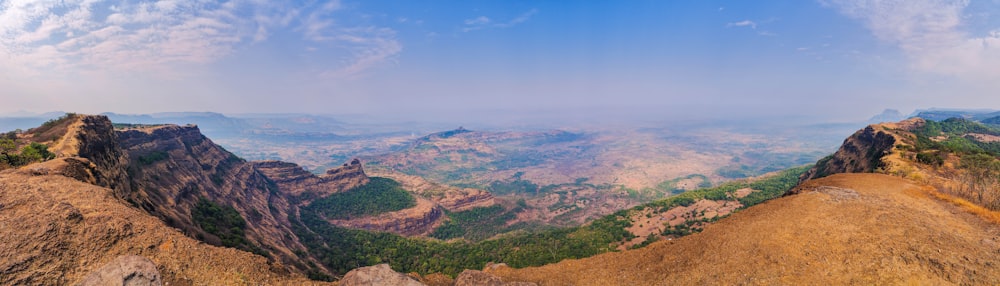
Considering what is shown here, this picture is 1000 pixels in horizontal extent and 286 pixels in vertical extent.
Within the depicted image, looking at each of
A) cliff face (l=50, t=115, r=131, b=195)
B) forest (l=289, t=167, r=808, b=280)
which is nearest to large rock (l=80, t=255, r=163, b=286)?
cliff face (l=50, t=115, r=131, b=195)

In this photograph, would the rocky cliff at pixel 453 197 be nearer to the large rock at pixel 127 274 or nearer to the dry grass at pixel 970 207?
the large rock at pixel 127 274

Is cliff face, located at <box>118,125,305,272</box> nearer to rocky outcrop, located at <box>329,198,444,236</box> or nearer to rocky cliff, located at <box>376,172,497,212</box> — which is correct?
rocky outcrop, located at <box>329,198,444,236</box>

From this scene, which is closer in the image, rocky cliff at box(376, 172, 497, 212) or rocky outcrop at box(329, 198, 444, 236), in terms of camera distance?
rocky outcrop at box(329, 198, 444, 236)

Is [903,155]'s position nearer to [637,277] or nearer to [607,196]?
[637,277]

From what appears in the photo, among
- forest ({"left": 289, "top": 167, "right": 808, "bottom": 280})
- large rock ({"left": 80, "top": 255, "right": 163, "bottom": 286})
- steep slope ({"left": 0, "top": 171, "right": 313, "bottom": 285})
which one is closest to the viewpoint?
large rock ({"left": 80, "top": 255, "right": 163, "bottom": 286})

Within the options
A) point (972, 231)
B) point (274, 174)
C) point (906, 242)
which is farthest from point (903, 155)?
point (274, 174)

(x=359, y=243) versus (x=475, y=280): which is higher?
(x=475, y=280)

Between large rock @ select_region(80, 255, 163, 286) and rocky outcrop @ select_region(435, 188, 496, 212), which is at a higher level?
large rock @ select_region(80, 255, 163, 286)

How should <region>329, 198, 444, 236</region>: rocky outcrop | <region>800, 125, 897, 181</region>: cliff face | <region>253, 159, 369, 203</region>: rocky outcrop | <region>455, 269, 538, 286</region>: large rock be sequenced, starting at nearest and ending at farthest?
<region>455, 269, 538, 286</region>: large rock
<region>800, 125, 897, 181</region>: cliff face
<region>329, 198, 444, 236</region>: rocky outcrop
<region>253, 159, 369, 203</region>: rocky outcrop
